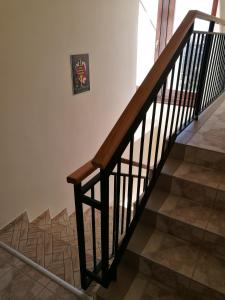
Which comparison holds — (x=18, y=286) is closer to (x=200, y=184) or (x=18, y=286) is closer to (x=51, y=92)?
(x=200, y=184)

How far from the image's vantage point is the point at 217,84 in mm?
3166

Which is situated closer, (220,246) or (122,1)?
(220,246)

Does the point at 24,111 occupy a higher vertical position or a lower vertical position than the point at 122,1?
lower

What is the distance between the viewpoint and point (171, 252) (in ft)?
5.39

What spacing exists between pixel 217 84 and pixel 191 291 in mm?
2540

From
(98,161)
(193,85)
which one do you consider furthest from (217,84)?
(98,161)

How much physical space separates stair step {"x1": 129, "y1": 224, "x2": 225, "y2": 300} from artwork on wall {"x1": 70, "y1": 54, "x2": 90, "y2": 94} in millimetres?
2024

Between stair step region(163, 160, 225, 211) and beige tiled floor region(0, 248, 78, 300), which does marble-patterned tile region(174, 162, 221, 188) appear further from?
beige tiled floor region(0, 248, 78, 300)

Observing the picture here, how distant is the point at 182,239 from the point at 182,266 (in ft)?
0.70

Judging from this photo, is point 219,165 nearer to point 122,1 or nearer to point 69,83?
point 69,83

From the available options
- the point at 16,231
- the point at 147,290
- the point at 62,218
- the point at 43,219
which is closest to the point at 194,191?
the point at 147,290

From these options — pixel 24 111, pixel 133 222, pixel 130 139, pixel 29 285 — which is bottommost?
pixel 29 285

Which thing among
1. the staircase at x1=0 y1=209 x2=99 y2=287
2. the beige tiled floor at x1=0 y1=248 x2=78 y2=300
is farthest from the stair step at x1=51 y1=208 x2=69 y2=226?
the beige tiled floor at x1=0 y1=248 x2=78 y2=300

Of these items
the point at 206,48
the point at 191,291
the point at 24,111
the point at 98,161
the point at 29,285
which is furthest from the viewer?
the point at 24,111
